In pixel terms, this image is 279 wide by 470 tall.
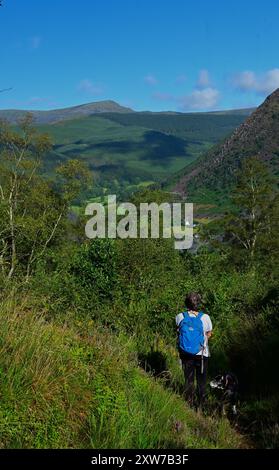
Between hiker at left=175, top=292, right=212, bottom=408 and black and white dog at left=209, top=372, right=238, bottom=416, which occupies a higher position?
hiker at left=175, top=292, right=212, bottom=408

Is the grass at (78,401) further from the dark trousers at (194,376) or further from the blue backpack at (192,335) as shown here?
the blue backpack at (192,335)

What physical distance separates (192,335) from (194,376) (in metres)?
0.62

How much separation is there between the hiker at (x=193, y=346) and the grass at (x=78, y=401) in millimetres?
827

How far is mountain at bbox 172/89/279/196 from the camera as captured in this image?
17138 cm

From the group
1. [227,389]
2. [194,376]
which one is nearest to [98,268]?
[194,376]

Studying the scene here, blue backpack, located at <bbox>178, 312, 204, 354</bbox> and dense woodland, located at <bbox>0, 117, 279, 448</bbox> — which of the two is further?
blue backpack, located at <bbox>178, 312, 204, 354</bbox>

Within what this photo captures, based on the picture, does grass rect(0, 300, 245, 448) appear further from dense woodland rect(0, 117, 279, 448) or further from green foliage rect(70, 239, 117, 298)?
green foliage rect(70, 239, 117, 298)

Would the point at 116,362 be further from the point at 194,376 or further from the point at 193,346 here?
the point at 194,376

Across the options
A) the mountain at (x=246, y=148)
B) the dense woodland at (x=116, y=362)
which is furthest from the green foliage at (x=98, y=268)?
the mountain at (x=246, y=148)

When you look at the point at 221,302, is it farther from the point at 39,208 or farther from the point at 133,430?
the point at 39,208

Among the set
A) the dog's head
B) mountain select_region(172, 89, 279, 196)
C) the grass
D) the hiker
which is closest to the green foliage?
the hiker

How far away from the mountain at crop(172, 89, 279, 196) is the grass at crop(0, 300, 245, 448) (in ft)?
531

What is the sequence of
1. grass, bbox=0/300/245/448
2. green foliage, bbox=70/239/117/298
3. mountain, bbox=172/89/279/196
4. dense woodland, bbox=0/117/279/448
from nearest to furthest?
grass, bbox=0/300/245/448, dense woodland, bbox=0/117/279/448, green foliage, bbox=70/239/117/298, mountain, bbox=172/89/279/196
